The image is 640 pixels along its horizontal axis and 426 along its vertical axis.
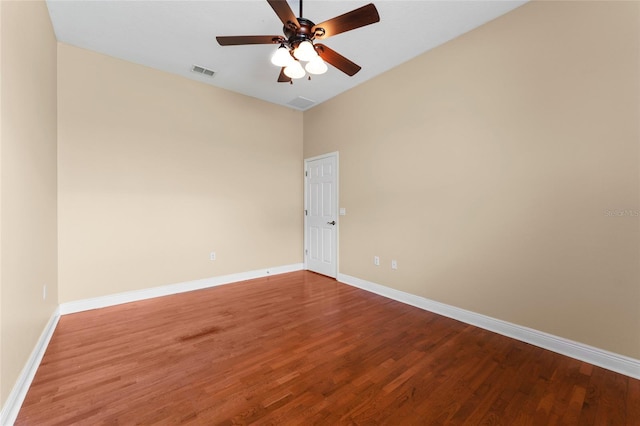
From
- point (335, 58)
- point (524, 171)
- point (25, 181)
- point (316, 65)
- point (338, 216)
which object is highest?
point (335, 58)

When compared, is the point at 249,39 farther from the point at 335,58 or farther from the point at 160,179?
the point at 160,179

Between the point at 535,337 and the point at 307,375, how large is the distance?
2028mm

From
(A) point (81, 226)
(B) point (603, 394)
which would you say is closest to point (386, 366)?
(B) point (603, 394)

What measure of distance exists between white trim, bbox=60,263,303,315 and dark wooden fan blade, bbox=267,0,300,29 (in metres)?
3.43

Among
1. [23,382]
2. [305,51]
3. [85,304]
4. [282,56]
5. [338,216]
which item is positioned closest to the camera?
[23,382]

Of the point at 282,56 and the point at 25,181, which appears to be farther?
the point at 282,56

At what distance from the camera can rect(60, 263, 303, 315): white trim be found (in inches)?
118

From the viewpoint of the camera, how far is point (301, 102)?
4531 mm

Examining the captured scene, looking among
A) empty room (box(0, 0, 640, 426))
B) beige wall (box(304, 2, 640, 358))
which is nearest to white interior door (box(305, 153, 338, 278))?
empty room (box(0, 0, 640, 426))

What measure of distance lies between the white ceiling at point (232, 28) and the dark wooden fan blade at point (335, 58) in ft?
1.72

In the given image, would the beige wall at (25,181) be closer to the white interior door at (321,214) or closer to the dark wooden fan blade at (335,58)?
the dark wooden fan blade at (335,58)

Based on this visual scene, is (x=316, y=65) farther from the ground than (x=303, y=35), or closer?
closer

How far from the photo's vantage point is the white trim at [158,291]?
9.82 feet

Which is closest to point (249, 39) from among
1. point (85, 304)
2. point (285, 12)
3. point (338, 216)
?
point (285, 12)
